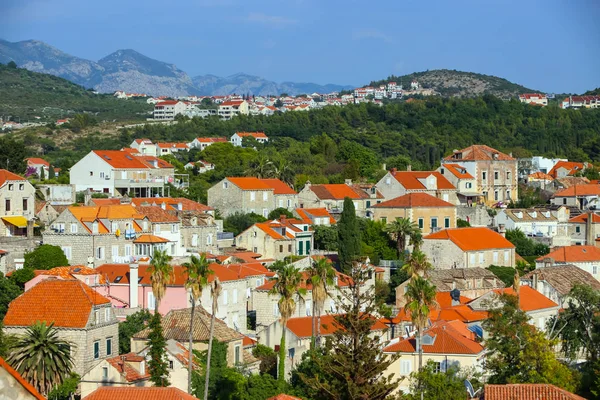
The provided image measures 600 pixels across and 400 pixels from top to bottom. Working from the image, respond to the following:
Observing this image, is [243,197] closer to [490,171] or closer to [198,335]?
[490,171]

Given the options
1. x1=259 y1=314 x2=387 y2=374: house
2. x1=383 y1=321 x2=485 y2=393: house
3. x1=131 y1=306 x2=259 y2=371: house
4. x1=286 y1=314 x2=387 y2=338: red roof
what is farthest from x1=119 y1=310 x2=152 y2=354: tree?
x1=383 y1=321 x2=485 y2=393: house

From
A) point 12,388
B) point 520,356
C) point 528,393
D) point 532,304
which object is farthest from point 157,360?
point 12,388

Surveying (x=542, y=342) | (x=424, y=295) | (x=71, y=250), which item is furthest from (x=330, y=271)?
(x=71, y=250)

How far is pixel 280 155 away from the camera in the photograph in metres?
108

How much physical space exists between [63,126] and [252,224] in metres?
83.7

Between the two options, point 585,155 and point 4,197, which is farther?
point 585,155

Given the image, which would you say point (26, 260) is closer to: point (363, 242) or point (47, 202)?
point (47, 202)

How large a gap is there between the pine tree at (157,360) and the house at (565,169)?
79540 mm

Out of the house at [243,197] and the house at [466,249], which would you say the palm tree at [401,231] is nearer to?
the house at [466,249]

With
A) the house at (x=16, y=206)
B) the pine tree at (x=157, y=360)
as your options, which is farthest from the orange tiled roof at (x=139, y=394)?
the house at (x=16, y=206)

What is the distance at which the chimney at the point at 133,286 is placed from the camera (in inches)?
2078

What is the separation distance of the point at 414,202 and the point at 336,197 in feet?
31.8

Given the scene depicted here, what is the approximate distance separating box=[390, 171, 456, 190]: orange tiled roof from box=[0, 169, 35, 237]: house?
29043 millimetres

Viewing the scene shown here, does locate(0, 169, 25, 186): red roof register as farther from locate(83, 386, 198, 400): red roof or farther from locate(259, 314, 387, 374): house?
locate(83, 386, 198, 400): red roof
